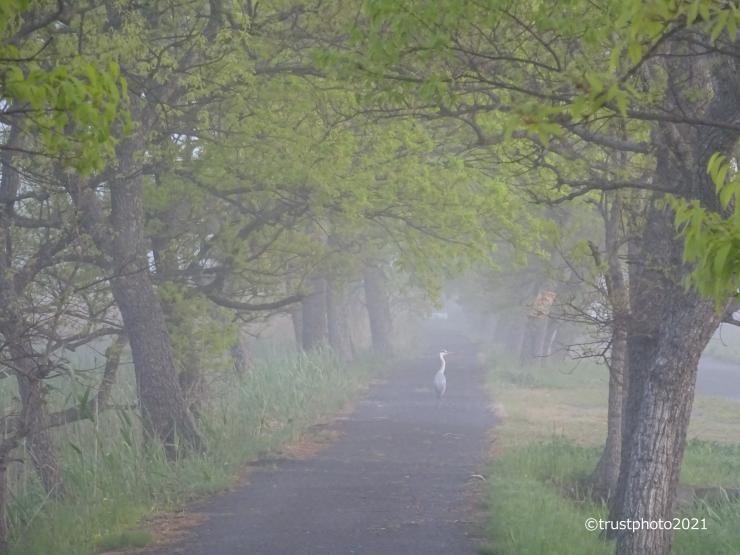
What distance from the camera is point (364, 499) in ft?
44.2

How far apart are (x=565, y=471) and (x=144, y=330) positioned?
6.63 meters

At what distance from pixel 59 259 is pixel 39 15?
346 centimetres

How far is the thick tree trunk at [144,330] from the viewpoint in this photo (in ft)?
48.6

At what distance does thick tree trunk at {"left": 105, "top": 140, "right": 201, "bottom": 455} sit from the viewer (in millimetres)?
14828

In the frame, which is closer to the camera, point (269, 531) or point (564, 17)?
point (564, 17)

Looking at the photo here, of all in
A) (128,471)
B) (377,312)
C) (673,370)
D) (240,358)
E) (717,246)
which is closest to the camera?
(717,246)

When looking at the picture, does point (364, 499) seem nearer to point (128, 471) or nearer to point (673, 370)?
point (128, 471)

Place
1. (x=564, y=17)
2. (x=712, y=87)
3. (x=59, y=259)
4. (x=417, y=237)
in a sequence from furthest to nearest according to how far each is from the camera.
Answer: (x=417, y=237), (x=59, y=259), (x=712, y=87), (x=564, y=17)

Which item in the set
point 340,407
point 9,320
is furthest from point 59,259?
point 340,407

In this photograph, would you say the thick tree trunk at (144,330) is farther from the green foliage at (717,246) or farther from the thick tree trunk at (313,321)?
the thick tree trunk at (313,321)

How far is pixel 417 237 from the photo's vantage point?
19219 mm

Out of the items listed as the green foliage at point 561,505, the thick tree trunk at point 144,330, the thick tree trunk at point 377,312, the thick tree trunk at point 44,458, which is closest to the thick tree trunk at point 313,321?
the thick tree trunk at point 377,312

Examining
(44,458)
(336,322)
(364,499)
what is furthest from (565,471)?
(336,322)

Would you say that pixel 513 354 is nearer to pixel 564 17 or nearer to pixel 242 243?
pixel 242 243
